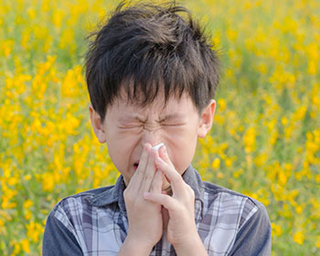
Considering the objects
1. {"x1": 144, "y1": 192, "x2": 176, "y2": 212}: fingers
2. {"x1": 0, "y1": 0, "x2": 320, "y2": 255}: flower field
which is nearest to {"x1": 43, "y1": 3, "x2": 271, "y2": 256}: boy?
{"x1": 144, "y1": 192, "x2": 176, "y2": 212}: fingers

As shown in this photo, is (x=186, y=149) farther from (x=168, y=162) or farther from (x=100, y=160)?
(x=100, y=160)

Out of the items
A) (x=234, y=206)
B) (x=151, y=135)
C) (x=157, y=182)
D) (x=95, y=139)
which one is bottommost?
(x=95, y=139)

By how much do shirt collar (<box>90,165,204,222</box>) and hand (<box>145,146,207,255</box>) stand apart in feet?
0.43

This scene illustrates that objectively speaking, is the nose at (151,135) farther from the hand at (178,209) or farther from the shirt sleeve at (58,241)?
Result: the shirt sleeve at (58,241)

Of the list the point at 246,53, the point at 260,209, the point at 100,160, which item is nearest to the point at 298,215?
the point at 100,160

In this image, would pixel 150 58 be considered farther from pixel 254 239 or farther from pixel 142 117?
pixel 254 239

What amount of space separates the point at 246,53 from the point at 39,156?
3006 millimetres

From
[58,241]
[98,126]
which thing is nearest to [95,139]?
[98,126]

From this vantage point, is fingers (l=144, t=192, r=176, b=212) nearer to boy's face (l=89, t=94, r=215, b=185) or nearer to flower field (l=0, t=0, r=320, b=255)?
boy's face (l=89, t=94, r=215, b=185)

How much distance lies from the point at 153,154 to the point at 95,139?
5.28 ft

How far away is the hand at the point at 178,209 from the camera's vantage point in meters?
1.47

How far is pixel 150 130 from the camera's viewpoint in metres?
1.53

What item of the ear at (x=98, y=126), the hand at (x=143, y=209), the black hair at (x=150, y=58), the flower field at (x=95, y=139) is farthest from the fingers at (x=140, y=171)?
the flower field at (x=95, y=139)

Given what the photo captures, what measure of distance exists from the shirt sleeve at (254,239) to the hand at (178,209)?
0.13 m
